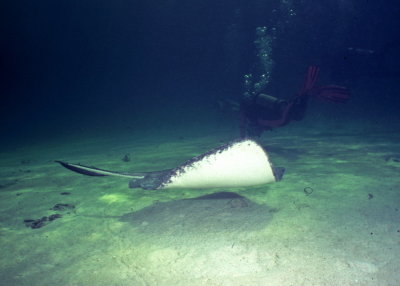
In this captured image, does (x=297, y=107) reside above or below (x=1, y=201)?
above

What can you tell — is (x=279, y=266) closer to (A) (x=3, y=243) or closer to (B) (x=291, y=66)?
(A) (x=3, y=243)

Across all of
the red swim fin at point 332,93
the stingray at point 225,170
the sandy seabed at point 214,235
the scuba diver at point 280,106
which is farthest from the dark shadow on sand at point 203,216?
the red swim fin at point 332,93

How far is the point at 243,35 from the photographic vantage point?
70.9m

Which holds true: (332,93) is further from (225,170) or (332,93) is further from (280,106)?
(225,170)

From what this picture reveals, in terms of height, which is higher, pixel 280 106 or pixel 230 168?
pixel 280 106

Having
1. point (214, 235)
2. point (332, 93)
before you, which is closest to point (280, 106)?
point (332, 93)

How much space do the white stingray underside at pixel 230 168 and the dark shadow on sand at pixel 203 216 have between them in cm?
44

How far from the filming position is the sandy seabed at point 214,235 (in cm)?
210

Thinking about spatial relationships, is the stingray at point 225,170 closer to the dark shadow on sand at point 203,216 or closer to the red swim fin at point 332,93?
the dark shadow on sand at point 203,216

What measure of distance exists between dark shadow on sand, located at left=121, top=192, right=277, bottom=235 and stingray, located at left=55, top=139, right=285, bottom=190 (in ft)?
1.36

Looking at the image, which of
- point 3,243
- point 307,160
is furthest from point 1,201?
point 307,160

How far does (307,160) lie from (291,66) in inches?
2964

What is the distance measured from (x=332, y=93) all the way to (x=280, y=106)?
1.40 m

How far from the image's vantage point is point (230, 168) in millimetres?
2875
